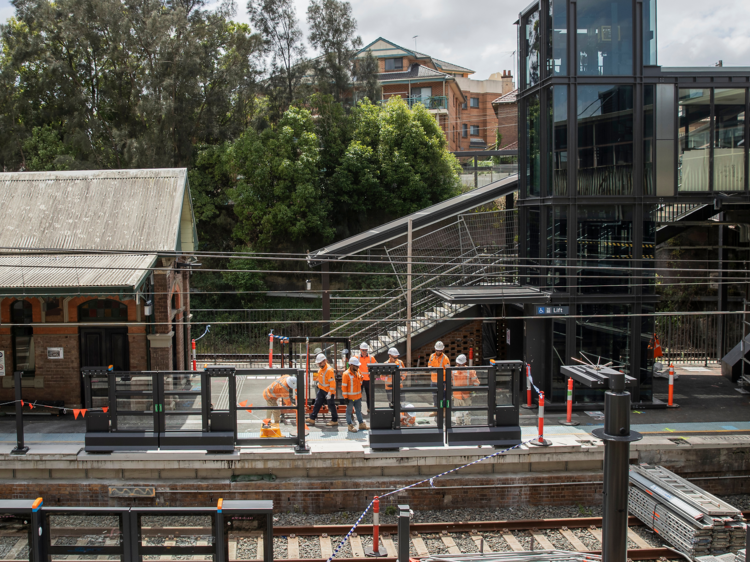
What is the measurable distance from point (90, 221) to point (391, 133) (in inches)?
673

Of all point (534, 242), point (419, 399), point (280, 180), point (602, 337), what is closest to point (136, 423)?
point (419, 399)

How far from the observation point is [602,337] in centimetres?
1486

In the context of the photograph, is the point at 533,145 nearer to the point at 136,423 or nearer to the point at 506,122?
the point at 136,423

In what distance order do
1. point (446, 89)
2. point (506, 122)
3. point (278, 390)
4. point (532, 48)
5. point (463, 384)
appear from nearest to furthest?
point (278, 390) < point (463, 384) < point (532, 48) < point (446, 89) < point (506, 122)

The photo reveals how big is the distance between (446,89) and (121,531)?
42937 millimetres

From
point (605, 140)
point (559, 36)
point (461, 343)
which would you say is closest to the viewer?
point (559, 36)

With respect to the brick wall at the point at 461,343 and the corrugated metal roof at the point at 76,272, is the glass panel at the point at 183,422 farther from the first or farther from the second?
the brick wall at the point at 461,343

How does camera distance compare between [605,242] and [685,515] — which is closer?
[685,515]

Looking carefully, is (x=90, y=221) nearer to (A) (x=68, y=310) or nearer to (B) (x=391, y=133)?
(A) (x=68, y=310)

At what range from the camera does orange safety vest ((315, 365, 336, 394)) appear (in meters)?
12.5

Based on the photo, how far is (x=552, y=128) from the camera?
1475 centimetres

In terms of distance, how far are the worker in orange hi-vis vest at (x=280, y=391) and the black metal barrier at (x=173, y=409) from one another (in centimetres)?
6

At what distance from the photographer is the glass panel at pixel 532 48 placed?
1519 cm

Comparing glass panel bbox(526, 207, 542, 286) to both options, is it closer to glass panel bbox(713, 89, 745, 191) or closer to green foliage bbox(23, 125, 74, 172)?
glass panel bbox(713, 89, 745, 191)
